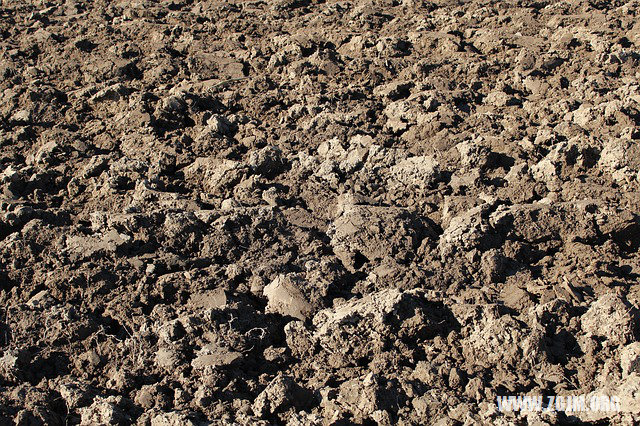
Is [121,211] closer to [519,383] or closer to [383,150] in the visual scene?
[383,150]

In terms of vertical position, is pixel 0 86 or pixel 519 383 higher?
pixel 0 86

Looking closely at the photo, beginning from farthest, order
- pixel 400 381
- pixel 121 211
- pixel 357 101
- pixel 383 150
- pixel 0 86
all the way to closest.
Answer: pixel 0 86
pixel 357 101
pixel 383 150
pixel 121 211
pixel 400 381

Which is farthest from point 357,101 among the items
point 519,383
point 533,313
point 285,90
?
point 519,383

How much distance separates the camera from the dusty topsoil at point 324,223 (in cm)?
263

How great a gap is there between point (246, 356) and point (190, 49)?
3408mm

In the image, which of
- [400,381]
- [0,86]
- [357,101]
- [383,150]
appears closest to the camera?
[400,381]

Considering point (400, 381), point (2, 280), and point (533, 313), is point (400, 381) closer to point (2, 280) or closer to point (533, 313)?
point (533, 313)

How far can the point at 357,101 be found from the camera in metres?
4.52

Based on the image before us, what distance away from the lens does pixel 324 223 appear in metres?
3.50

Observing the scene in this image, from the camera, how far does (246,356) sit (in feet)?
9.02

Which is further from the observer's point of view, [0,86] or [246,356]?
[0,86]

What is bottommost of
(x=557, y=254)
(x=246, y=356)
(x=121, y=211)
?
(x=557, y=254)

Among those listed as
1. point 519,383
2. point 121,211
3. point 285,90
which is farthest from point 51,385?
point 285,90

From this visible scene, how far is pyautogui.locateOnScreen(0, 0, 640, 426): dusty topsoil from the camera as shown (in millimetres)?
2629
